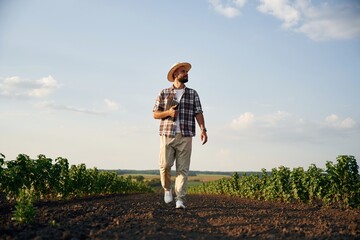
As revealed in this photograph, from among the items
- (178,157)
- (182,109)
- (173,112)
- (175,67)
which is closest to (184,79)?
(175,67)

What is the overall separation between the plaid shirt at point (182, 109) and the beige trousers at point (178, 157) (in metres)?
0.13

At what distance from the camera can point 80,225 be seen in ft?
17.8

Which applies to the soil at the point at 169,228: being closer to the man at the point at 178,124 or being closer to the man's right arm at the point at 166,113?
the man at the point at 178,124

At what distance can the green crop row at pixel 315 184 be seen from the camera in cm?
985

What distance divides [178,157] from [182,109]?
1.00 m

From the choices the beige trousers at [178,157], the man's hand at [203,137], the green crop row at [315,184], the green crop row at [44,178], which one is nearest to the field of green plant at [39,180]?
the green crop row at [44,178]

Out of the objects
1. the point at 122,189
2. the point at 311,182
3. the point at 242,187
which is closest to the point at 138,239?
the point at 311,182

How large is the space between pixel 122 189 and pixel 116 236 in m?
24.9

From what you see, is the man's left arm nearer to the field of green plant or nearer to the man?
the man

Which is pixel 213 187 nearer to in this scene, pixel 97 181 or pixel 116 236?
pixel 97 181

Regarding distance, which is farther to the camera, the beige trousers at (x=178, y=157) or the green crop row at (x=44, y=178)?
the green crop row at (x=44, y=178)

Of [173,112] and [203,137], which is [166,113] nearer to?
[173,112]

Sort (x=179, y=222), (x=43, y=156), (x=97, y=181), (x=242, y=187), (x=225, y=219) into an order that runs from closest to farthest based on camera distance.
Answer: (x=179, y=222), (x=225, y=219), (x=43, y=156), (x=97, y=181), (x=242, y=187)

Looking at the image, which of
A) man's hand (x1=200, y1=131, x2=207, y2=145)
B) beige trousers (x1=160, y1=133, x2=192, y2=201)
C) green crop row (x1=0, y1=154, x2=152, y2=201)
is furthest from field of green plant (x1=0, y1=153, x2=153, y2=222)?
man's hand (x1=200, y1=131, x2=207, y2=145)
